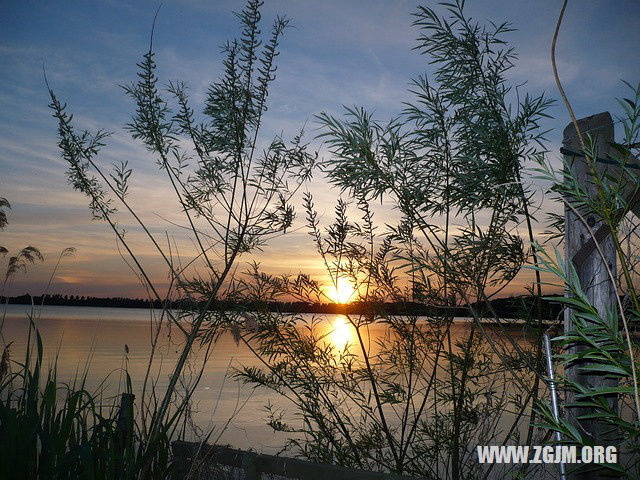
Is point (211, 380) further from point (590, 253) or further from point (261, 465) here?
point (590, 253)

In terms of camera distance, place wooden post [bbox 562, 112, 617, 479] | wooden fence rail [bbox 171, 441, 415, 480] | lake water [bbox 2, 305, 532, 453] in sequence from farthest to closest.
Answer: lake water [bbox 2, 305, 532, 453], wooden fence rail [bbox 171, 441, 415, 480], wooden post [bbox 562, 112, 617, 479]

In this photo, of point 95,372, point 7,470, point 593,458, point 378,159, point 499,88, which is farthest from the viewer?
point 95,372

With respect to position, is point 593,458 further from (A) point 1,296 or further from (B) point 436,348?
(A) point 1,296

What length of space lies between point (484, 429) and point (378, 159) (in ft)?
7.53

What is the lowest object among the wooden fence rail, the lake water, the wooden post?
the lake water

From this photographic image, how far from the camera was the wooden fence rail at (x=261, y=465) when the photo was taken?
3.00m

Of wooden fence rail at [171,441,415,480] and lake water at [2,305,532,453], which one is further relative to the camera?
lake water at [2,305,532,453]

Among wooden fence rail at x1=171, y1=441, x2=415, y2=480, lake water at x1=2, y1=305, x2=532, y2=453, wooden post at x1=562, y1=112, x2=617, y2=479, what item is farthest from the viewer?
lake water at x1=2, y1=305, x2=532, y2=453

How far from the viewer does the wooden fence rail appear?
3.00 m

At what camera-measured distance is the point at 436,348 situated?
4457 millimetres

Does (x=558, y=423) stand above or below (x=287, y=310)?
below

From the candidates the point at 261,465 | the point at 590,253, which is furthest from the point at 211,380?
the point at 590,253

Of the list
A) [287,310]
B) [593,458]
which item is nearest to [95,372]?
[287,310]

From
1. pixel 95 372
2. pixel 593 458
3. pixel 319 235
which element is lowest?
pixel 95 372
